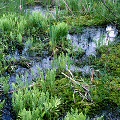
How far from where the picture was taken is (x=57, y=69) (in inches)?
142

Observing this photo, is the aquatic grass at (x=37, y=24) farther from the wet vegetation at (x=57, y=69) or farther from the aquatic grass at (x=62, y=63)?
the aquatic grass at (x=62, y=63)

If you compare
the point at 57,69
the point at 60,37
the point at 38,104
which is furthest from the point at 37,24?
the point at 38,104

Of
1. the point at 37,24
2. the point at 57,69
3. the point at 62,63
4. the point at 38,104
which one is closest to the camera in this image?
the point at 38,104

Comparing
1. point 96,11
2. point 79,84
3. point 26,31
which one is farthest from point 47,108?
point 96,11

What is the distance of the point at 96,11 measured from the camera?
5438 millimetres

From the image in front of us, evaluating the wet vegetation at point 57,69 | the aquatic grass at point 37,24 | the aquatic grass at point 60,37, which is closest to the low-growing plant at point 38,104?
the wet vegetation at point 57,69

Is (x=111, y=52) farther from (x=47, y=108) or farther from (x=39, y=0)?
(x=39, y=0)

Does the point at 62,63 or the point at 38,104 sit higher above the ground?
the point at 62,63

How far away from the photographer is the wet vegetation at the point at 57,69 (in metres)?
2.76

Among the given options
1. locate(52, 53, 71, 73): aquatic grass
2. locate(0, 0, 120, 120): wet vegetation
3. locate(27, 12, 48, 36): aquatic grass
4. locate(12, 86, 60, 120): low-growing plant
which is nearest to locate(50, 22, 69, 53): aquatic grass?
locate(0, 0, 120, 120): wet vegetation

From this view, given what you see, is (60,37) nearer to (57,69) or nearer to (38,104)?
(57,69)

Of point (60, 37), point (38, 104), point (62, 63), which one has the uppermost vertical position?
point (60, 37)

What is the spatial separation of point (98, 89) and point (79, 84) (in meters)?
0.23

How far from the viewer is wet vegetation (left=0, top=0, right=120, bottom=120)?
2762 mm
